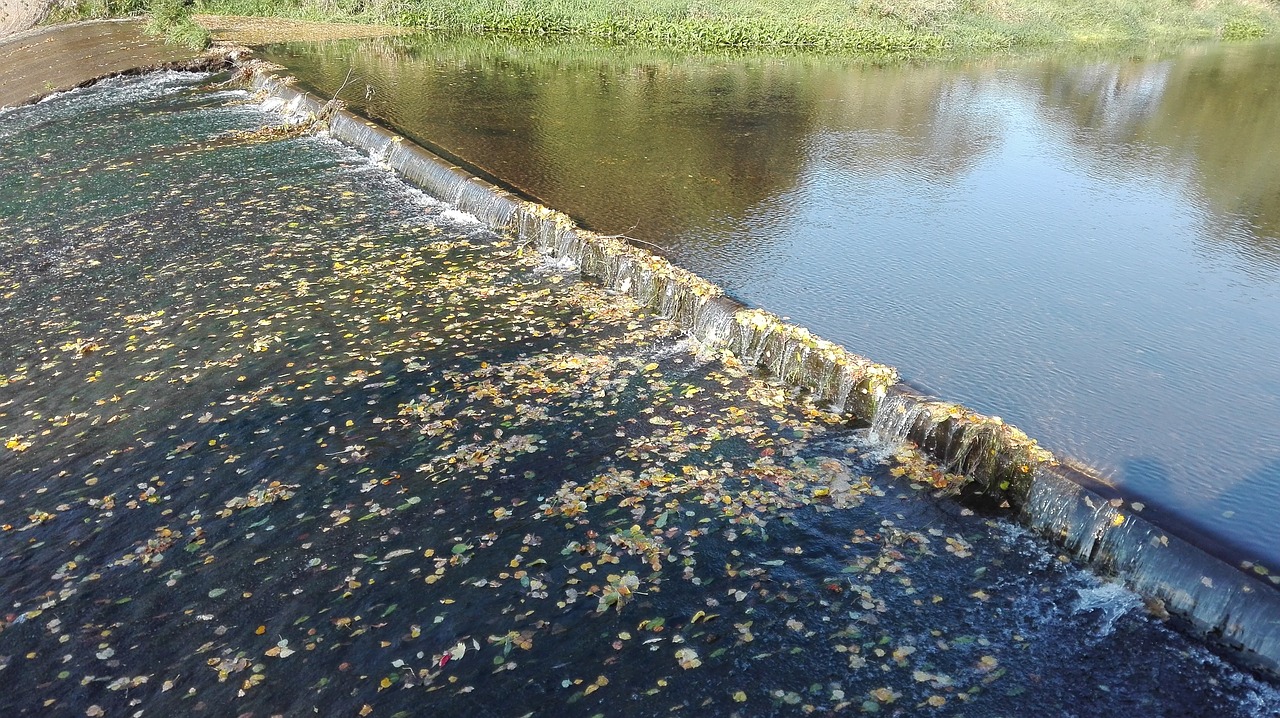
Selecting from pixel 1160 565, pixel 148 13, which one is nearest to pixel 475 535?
pixel 1160 565

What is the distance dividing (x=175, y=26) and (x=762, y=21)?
20082mm

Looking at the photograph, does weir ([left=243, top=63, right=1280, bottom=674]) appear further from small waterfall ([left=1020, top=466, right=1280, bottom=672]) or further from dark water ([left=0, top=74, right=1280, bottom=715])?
dark water ([left=0, top=74, right=1280, bottom=715])

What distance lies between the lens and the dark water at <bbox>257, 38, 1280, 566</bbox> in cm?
834

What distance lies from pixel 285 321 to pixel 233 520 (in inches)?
152

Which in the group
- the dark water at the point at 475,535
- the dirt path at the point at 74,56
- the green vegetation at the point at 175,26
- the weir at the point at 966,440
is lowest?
the dark water at the point at 475,535

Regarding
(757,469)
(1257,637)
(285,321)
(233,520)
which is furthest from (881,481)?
(285,321)

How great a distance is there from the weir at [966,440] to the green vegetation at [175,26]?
2025cm

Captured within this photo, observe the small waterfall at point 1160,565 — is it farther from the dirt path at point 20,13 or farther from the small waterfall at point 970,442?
the dirt path at point 20,13

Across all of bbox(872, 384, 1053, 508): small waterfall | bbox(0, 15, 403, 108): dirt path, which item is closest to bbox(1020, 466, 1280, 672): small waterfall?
bbox(872, 384, 1053, 508): small waterfall

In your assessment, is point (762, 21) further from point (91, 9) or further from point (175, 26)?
point (91, 9)

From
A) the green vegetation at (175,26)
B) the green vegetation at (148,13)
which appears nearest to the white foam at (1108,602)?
the green vegetation at (175,26)

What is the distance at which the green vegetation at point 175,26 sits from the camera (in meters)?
27.6

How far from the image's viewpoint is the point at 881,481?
7.41 meters

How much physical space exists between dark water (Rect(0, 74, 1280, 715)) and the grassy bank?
23407mm
